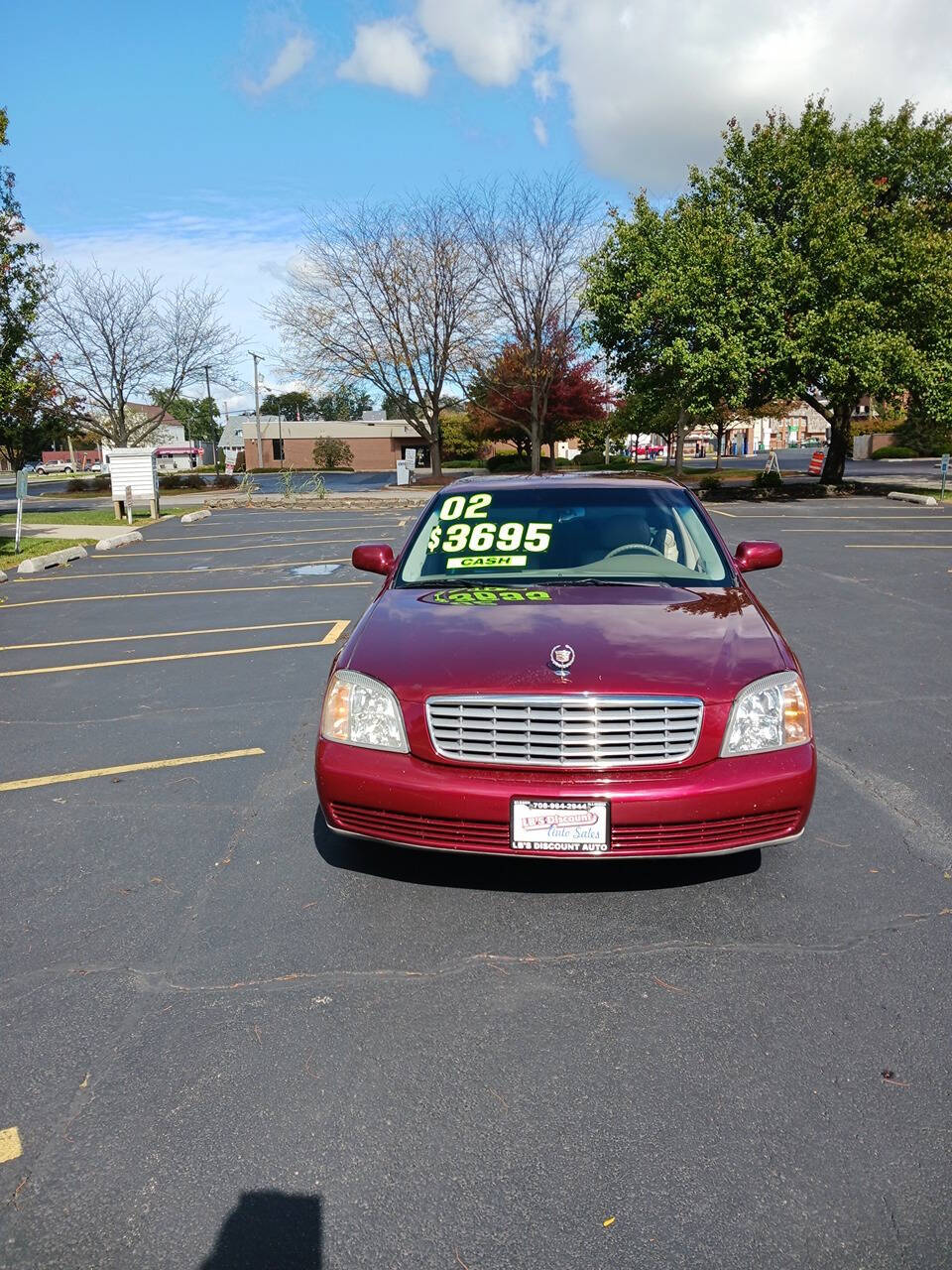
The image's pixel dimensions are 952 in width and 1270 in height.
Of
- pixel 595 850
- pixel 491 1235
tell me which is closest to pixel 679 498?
pixel 595 850

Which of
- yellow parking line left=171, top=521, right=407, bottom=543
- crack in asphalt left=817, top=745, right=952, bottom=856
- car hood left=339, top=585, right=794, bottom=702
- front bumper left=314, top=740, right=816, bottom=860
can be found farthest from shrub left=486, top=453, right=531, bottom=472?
front bumper left=314, top=740, right=816, bottom=860

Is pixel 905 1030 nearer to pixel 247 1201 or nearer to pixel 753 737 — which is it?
pixel 753 737

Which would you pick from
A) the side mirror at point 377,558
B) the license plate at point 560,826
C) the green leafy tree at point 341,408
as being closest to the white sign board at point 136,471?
the side mirror at point 377,558

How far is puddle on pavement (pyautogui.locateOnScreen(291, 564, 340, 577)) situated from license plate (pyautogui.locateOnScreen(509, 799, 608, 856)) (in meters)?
9.93

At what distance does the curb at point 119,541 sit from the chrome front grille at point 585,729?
1522 centimetres

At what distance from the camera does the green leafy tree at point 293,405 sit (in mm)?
126562

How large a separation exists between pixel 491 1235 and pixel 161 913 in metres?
1.94

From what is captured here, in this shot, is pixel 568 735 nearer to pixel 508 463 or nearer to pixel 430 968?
pixel 430 968

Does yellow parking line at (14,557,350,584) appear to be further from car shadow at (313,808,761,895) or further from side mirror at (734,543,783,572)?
car shadow at (313,808,761,895)

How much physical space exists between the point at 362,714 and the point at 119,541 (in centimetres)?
1548

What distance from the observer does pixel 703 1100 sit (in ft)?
8.16

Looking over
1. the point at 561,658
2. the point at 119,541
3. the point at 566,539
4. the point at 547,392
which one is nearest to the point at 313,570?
A: the point at 119,541

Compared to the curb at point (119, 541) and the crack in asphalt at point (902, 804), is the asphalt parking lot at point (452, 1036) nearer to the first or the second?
the crack in asphalt at point (902, 804)

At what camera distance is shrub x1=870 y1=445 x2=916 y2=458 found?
2343 inches
